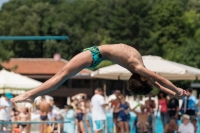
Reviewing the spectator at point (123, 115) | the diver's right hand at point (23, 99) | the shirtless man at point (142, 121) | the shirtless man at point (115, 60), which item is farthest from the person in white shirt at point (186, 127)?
the diver's right hand at point (23, 99)

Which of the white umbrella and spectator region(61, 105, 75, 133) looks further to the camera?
the white umbrella

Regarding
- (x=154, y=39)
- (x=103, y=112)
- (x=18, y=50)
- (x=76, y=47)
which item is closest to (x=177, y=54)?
(x=154, y=39)

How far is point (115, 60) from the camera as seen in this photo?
335 inches

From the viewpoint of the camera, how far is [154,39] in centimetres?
6431

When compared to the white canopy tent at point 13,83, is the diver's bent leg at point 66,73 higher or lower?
lower

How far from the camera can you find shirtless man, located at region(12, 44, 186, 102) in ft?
27.5

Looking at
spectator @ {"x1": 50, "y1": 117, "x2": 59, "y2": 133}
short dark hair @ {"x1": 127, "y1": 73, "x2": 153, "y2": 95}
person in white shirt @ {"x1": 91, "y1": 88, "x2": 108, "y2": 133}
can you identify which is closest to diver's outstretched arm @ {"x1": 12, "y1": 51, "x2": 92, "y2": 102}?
short dark hair @ {"x1": 127, "y1": 73, "x2": 153, "y2": 95}

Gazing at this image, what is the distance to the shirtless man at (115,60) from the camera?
837 centimetres

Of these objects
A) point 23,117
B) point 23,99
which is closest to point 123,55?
point 23,99

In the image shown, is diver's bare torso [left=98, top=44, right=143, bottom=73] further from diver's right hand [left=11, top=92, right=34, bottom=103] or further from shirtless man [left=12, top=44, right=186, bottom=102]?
diver's right hand [left=11, top=92, right=34, bottom=103]

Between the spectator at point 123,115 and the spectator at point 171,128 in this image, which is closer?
the spectator at point 171,128

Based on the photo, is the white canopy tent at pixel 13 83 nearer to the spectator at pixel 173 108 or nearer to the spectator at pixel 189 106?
the spectator at pixel 173 108

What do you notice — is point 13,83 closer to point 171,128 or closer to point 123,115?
point 123,115

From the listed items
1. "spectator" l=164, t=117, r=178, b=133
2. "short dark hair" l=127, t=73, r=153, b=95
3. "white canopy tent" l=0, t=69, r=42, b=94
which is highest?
"white canopy tent" l=0, t=69, r=42, b=94
